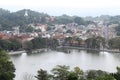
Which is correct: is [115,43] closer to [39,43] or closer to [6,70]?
[39,43]

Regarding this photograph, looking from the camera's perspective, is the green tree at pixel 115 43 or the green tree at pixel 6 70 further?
the green tree at pixel 115 43

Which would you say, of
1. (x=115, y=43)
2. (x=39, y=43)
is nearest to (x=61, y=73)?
(x=115, y=43)

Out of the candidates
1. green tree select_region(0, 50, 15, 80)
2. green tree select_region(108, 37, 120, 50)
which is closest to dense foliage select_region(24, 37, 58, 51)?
green tree select_region(108, 37, 120, 50)

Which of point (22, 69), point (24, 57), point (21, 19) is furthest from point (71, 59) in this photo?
point (21, 19)

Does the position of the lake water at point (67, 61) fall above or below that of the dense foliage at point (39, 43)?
below

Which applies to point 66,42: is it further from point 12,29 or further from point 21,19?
point 21,19

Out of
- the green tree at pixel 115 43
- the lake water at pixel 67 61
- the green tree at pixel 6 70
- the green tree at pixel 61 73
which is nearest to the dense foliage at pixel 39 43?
the lake water at pixel 67 61

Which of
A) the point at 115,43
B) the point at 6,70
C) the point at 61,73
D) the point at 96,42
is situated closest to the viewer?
the point at 61,73

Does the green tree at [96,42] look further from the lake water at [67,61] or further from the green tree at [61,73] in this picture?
the green tree at [61,73]

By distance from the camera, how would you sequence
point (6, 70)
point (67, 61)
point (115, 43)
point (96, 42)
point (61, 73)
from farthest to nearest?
point (96, 42)
point (115, 43)
point (67, 61)
point (6, 70)
point (61, 73)
